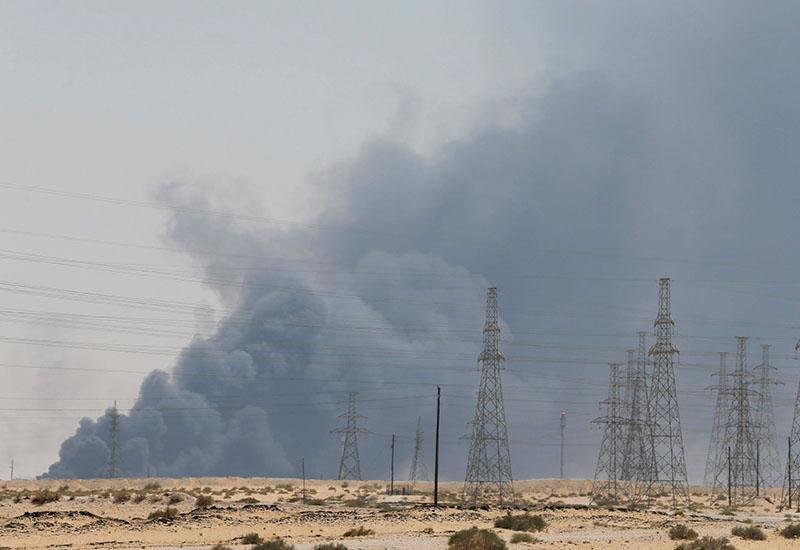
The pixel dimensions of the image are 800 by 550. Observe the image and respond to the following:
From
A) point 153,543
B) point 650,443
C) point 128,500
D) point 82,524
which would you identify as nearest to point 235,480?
point 128,500

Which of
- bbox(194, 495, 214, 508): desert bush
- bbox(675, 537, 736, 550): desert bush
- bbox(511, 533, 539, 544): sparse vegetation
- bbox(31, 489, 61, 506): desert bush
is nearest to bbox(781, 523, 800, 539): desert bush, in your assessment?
bbox(675, 537, 736, 550): desert bush

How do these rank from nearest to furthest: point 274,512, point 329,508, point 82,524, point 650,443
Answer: point 82,524 → point 274,512 → point 329,508 → point 650,443

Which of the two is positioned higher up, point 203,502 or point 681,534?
point 681,534

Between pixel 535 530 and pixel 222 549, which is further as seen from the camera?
pixel 535 530

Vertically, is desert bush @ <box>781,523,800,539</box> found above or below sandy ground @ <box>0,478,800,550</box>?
above

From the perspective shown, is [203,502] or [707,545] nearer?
[707,545]

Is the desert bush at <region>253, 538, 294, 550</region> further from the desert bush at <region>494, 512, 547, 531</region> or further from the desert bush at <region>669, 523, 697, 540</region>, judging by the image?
the desert bush at <region>669, 523, 697, 540</region>

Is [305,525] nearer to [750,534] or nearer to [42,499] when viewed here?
[42,499]

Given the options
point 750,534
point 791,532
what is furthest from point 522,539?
point 791,532

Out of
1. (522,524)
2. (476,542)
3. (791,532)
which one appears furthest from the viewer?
(522,524)

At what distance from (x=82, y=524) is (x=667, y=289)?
75.3 m

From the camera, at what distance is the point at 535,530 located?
233 feet

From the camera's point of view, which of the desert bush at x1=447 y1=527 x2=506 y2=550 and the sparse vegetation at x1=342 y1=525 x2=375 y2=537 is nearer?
the desert bush at x1=447 y1=527 x2=506 y2=550

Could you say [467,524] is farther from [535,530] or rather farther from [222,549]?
[222,549]
